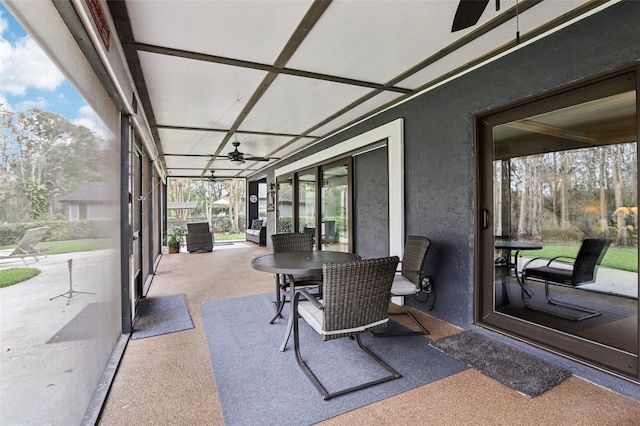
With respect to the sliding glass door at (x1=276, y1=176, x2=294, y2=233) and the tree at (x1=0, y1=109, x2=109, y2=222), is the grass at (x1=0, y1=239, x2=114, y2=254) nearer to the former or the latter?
the tree at (x1=0, y1=109, x2=109, y2=222)

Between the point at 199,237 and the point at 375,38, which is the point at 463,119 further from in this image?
the point at 199,237

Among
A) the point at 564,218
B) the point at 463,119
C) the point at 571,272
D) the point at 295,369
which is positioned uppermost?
the point at 463,119

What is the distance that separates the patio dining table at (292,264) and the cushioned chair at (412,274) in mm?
583

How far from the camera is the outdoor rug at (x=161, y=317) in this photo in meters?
3.09

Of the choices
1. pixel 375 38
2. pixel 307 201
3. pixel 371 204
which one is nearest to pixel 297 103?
pixel 375 38

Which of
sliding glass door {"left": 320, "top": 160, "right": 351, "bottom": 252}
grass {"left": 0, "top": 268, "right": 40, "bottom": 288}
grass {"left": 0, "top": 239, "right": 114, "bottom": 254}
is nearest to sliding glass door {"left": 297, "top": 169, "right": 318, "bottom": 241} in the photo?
sliding glass door {"left": 320, "top": 160, "right": 351, "bottom": 252}

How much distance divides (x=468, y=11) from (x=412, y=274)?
8.19ft

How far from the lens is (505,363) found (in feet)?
7.87

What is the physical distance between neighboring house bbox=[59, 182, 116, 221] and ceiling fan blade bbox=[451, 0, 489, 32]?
7.07 feet

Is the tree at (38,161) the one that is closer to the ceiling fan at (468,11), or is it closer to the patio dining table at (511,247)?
the ceiling fan at (468,11)

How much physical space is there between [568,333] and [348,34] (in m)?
2.98

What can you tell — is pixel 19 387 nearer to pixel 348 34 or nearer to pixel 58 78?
pixel 58 78

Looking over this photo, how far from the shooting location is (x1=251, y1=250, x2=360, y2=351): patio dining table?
252 cm

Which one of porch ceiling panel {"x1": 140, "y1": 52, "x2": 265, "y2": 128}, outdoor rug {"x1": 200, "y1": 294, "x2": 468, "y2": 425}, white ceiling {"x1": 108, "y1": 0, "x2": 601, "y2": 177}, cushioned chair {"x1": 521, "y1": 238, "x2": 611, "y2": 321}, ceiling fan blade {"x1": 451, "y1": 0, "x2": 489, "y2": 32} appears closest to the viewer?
ceiling fan blade {"x1": 451, "y1": 0, "x2": 489, "y2": 32}
